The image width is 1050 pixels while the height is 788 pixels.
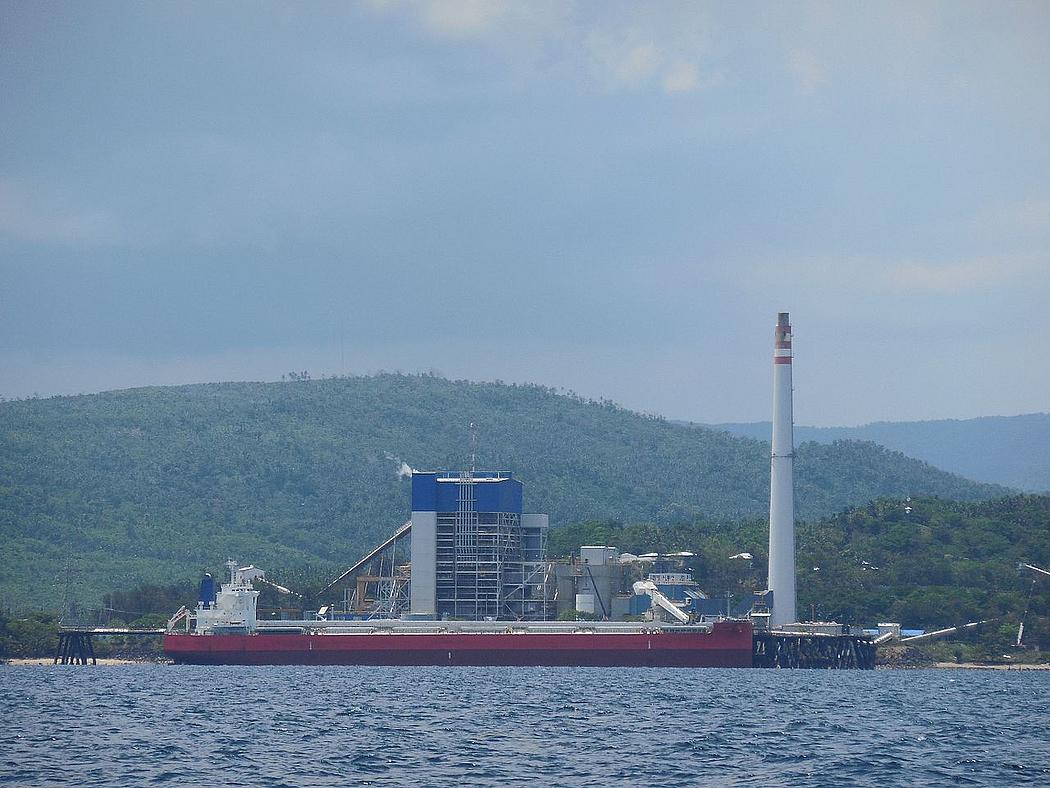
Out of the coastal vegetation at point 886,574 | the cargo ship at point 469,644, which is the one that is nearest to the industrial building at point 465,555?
the cargo ship at point 469,644

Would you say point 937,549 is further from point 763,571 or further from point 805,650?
point 805,650

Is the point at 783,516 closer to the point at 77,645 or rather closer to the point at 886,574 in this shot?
the point at 886,574

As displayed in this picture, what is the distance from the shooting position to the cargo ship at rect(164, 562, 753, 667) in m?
104

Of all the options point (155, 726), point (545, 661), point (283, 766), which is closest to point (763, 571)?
point (545, 661)

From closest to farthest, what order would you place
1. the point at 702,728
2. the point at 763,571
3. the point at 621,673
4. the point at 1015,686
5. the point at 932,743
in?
the point at 932,743 → the point at 702,728 → the point at 1015,686 → the point at 621,673 → the point at 763,571

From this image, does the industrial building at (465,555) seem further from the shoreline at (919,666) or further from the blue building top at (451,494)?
the shoreline at (919,666)

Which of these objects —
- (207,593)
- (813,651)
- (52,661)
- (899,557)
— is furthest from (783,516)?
(52,661)

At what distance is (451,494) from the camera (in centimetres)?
11375

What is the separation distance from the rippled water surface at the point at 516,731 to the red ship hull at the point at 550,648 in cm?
1253

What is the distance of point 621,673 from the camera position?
95812 millimetres

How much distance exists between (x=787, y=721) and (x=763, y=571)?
8916cm

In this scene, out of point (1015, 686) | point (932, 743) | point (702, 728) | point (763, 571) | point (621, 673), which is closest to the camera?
point (932, 743)

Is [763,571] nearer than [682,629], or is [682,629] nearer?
[682,629]

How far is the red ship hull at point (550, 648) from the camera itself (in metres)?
103
